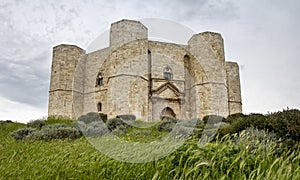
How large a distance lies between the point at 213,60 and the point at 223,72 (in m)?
1.42

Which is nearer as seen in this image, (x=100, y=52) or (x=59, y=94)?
(x=59, y=94)

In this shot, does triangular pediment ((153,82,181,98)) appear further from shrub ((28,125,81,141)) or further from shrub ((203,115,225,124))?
shrub ((28,125,81,141))

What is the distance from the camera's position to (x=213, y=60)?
97.2 feet

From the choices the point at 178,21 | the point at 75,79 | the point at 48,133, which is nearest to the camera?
the point at 178,21

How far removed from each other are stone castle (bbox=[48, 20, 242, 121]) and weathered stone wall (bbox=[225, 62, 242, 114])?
467 millimetres

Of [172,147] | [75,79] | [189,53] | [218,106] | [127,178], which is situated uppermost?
[189,53]

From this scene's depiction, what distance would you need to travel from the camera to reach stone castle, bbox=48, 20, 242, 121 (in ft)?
87.3

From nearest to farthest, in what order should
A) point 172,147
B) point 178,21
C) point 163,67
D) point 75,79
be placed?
point 172,147 → point 178,21 → point 163,67 → point 75,79

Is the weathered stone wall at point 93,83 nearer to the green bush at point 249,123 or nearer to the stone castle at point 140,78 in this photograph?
the stone castle at point 140,78

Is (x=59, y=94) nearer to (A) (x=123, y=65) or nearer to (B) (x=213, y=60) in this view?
(A) (x=123, y=65)

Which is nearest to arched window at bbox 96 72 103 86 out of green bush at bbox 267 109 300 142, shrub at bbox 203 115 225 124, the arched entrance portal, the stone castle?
the stone castle

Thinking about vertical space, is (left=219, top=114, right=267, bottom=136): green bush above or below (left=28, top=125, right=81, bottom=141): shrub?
above

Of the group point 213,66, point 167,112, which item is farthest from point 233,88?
point 167,112

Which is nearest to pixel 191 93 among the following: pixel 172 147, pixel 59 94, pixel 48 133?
pixel 59 94
